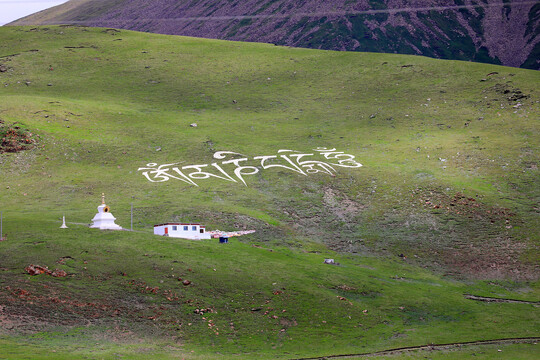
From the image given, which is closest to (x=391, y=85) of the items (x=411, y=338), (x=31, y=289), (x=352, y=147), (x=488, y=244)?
(x=352, y=147)

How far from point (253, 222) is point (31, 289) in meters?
27.5

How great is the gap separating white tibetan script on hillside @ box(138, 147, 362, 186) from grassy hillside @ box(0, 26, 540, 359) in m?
1.20

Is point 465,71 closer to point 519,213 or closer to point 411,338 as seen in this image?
point 519,213

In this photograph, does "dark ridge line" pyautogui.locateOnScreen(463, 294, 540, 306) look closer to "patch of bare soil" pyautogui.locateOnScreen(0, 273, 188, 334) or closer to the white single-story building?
the white single-story building

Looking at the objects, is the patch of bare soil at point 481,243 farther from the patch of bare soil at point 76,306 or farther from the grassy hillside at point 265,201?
the patch of bare soil at point 76,306

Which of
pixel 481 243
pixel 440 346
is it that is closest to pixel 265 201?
pixel 481 243

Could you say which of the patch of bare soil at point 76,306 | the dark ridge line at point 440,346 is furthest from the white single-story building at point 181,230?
the dark ridge line at point 440,346

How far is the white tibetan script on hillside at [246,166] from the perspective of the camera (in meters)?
82.4

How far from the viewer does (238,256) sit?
190 ft

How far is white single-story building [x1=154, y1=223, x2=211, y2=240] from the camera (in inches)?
2409

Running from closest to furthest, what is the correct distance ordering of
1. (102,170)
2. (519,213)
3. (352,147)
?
(519,213) → (102,170) → (352,147)

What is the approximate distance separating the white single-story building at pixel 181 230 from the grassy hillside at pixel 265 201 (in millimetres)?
2529

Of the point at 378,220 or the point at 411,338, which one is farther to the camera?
the point at 378,220

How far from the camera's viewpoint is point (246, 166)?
281 feet
